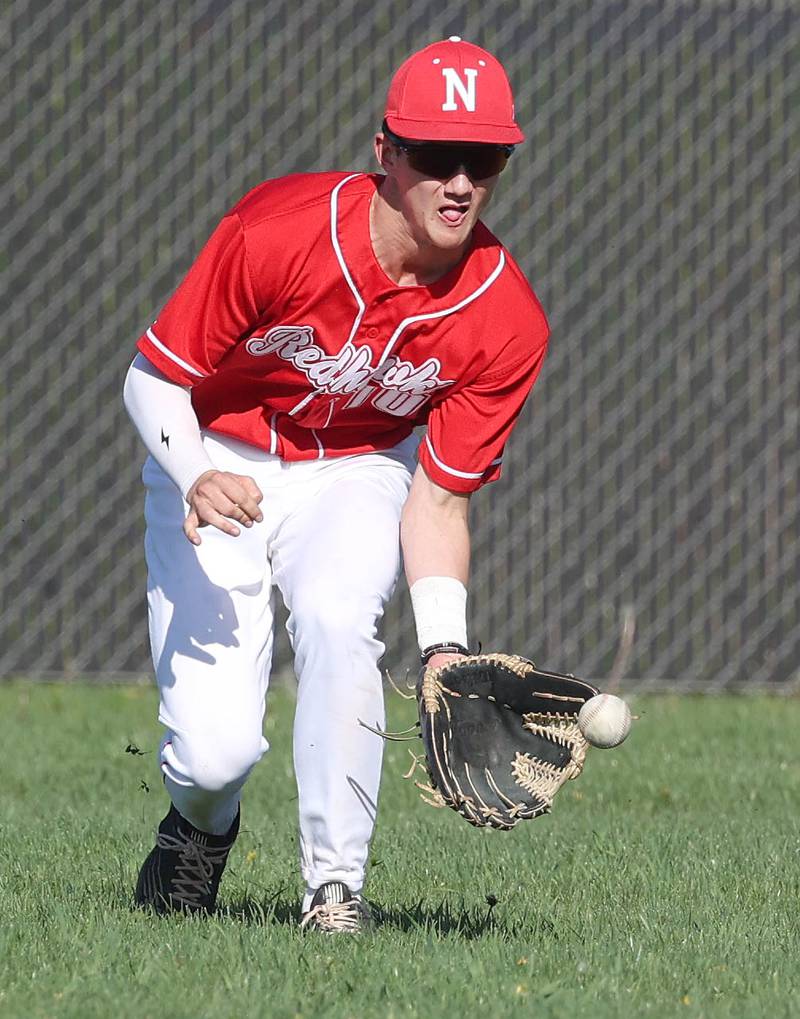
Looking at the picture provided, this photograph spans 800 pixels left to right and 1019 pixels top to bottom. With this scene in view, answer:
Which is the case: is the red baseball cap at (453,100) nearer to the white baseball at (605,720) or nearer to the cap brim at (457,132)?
the cap brim at (457,132)

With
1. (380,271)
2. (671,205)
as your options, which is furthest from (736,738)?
→ (380,271)

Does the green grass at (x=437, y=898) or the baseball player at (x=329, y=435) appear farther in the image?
the baseball player at (x=329, y=435)

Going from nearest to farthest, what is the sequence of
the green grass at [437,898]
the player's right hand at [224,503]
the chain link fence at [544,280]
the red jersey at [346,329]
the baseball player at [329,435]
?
the green grass at [437,898] → the player's right hand at [224,503] → the baseball player at [329,435] → the red jersey at [346,329] → the chain link fence at [544,280]

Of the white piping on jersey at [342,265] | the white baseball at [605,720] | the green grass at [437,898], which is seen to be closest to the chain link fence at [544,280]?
the green grass at [437,898]

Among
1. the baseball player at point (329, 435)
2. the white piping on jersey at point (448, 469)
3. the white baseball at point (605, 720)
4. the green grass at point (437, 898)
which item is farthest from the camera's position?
the white piping on jersey at point (448, 469)

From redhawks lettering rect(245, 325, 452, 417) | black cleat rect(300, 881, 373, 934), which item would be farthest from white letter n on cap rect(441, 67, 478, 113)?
black cleat rect(300, 881, 373, 934)

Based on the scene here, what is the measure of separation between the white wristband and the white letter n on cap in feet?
3.49

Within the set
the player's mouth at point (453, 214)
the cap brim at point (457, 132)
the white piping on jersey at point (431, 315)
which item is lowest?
the white piping on jersey at point (431, 315)

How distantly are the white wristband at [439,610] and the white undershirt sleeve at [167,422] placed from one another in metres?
0.57

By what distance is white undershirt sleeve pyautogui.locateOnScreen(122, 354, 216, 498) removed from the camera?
13.2 ft

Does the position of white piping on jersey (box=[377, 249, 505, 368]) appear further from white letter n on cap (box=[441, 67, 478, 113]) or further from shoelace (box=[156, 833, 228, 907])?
shoelace (box=[156, 833, 228, 907])

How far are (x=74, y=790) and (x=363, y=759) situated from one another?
7.40ft

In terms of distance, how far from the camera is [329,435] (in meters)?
4.56

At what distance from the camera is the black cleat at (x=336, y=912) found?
4.04 m
